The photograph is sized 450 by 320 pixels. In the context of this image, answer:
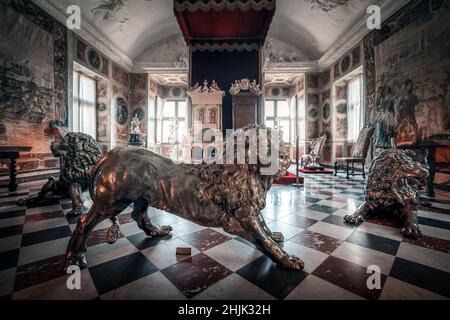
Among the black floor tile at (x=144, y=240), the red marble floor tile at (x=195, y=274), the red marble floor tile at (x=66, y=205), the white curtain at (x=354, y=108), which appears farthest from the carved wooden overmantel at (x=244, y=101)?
the red marble floor tile at (x=195, y=274)

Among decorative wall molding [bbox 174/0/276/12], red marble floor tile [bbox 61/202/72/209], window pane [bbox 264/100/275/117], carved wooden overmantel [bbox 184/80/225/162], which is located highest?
window pane [bbox 264/100/275/117]

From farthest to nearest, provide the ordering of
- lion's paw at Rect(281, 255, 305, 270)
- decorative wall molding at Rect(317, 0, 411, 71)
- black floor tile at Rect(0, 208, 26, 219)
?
decorative wall molding at Rect(317, 0, 411, 71) → black floor tile at Rect(0, 208, 26, 219) → lion's paw at Rect(281, 255, 305, 270)

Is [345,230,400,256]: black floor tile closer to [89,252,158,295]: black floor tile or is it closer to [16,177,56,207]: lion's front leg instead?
[89,252,158,295]: black floor tile

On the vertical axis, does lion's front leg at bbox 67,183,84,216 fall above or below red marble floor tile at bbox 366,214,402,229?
above

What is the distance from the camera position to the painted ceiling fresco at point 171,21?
6949 millimetres

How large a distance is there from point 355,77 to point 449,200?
23.5ft

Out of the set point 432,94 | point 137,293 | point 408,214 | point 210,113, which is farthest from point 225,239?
point 210,113

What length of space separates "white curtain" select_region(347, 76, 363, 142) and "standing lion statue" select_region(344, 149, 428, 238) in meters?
7.36

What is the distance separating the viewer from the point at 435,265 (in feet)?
3.76

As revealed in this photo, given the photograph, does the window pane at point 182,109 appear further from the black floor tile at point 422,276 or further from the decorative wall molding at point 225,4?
the black floor tile at point 422,276

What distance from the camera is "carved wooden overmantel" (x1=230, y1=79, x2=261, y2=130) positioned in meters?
7.00

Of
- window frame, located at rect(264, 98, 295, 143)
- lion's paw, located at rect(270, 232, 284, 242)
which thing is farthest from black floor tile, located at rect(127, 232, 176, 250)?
window frame, located at rect(264, 98, 295, 143)

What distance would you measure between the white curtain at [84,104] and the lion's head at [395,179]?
9568 millimetres
